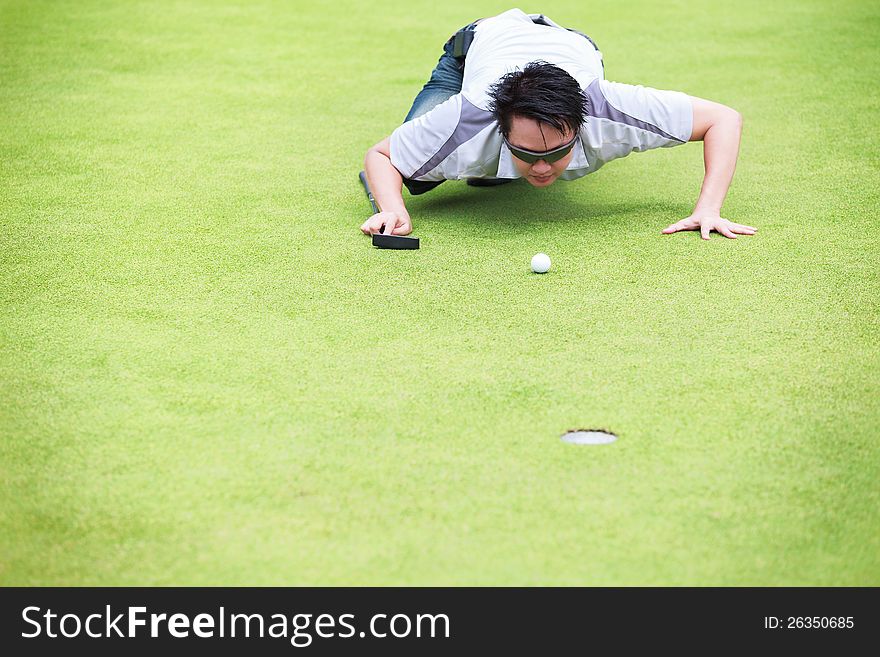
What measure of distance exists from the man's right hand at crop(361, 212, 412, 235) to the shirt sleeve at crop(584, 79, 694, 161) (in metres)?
0.68

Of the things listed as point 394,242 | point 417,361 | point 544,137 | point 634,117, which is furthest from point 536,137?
point 417,361

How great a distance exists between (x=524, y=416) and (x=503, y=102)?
1.23 meters

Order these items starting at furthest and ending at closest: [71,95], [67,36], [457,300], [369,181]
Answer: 1. [67,36]
2. [71,95]
3. [369,181]
4. [457,300]

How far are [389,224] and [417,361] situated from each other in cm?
88

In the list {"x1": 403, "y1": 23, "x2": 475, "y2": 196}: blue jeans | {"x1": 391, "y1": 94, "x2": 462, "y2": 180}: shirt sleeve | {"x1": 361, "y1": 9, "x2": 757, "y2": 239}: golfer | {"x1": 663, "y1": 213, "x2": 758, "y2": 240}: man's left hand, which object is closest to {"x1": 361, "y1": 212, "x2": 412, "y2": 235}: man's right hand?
{"x1": 361, "y1": 9, "x2": 757, "y2": 239}: golfer

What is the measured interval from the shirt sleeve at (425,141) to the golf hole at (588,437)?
1.38m

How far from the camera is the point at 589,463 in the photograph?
81.4 inches

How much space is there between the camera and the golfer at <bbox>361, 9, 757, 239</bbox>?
122 inches

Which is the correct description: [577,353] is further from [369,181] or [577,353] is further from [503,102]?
[369,181]

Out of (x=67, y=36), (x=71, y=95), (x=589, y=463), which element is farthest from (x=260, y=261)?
(x=67, y=36)

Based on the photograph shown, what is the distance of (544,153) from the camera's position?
3096mm

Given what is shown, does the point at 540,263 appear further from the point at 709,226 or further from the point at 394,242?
the point at 709,226

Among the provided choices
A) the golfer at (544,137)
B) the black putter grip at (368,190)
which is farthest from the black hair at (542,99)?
the black putter grip at (368,190)

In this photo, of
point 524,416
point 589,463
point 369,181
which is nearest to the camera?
A: point 589,463
